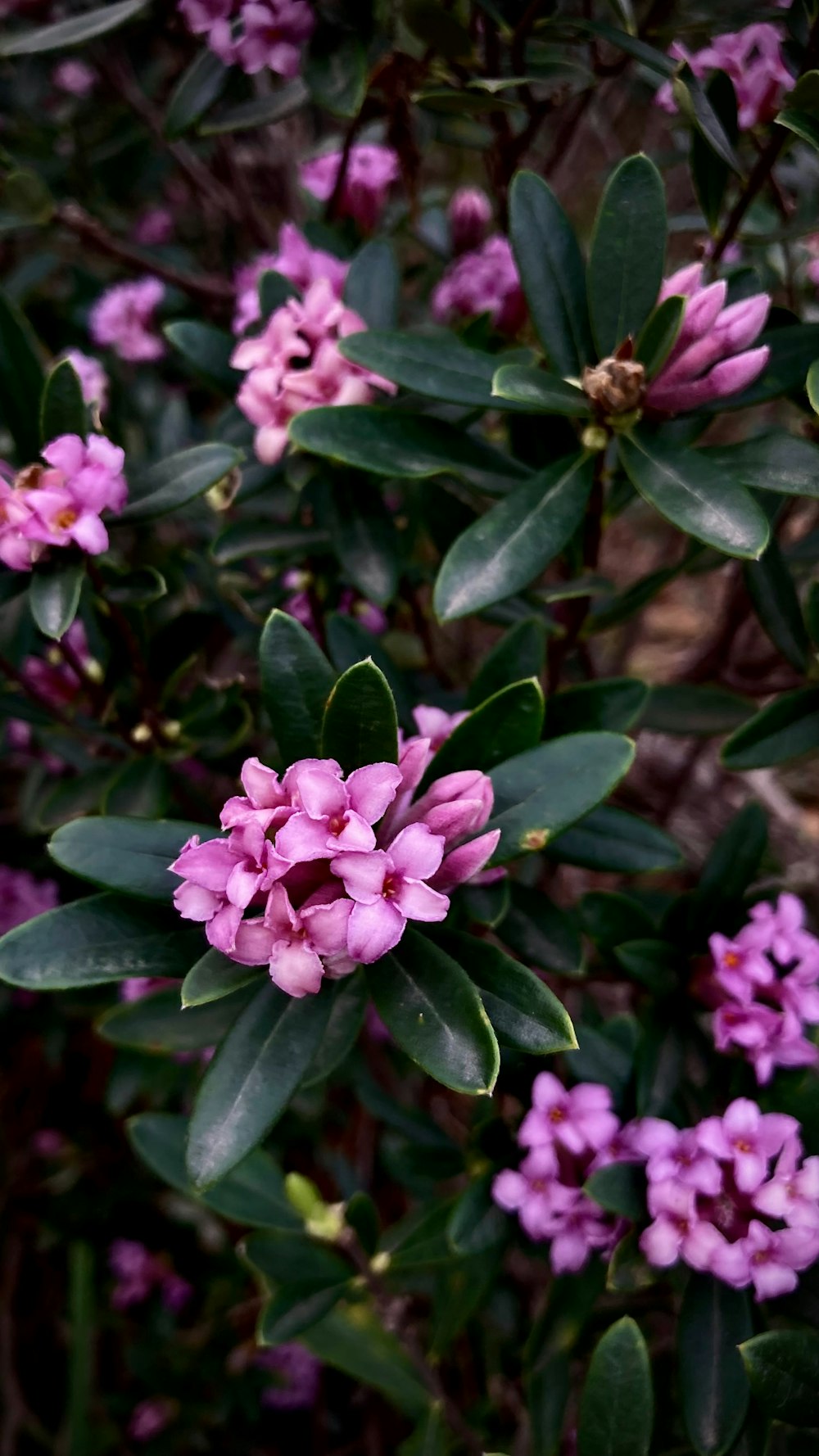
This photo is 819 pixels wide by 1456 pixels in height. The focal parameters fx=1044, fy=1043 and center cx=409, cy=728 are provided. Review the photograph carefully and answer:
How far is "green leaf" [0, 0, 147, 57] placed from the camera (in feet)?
3.76

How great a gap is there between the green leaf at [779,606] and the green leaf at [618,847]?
277mm

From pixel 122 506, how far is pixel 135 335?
100 cm

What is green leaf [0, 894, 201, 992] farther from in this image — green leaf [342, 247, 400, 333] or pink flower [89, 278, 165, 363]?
pink flower [89, 278, 165, 363]

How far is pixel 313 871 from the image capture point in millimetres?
714

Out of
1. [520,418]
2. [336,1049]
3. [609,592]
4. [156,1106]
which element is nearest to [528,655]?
[609,592]

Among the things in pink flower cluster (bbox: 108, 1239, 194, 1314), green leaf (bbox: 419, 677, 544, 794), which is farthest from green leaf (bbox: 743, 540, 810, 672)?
pink flower cluster (bbox: 108, 1239, 194, 1314)

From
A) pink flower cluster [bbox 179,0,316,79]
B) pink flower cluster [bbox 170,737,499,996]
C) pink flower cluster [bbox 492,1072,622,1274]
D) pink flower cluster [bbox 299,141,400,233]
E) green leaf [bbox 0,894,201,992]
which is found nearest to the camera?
pink flower cluster [bbox 170,737,499,996]

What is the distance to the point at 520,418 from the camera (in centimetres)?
109

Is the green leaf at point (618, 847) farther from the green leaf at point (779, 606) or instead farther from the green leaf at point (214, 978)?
the green leaf at point (214, 978)

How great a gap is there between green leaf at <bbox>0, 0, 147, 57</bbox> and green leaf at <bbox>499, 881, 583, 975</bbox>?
1035 mm

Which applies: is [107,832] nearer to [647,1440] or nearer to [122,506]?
[122,506]

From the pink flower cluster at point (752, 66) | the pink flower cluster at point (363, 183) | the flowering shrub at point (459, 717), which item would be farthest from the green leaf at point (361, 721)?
the pink flower cluster at point (363, 183)

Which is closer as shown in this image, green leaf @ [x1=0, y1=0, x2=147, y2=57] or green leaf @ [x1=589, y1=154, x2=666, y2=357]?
green leaf @ [x1=589, y1=154, x2=666, y2=357]

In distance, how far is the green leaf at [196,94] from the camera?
124 centimetres
